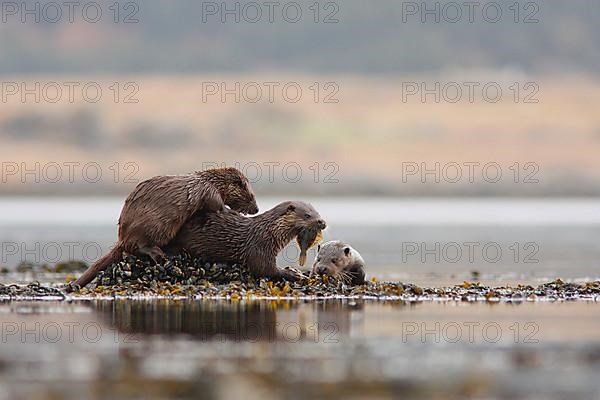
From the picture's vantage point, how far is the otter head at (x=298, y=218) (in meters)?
15.2

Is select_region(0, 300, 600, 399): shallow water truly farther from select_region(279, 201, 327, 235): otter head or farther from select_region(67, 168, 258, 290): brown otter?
select_region(279, 201, 327, 235): otter head

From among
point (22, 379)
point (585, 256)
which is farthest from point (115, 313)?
point (585, 256)

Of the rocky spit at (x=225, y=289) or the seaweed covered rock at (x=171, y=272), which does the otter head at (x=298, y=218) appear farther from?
the seaweed covered rock at (x=171, y=272)

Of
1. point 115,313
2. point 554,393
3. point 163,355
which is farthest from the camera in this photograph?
point 115,313

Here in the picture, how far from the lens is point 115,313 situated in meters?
12.2

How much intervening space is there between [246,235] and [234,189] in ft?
2.48

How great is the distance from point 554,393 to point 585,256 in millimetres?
18581

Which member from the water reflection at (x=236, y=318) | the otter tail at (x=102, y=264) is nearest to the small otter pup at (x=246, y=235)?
the otter tail at (x=102, y=264)

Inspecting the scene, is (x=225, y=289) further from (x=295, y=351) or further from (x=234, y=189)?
(x=295, y=351)

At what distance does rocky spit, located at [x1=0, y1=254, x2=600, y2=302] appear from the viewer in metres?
14.4

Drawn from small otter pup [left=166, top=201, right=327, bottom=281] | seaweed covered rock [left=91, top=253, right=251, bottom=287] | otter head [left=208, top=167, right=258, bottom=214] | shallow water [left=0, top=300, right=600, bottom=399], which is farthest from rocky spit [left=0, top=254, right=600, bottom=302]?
Result: shallow water [left=0, top=300, right=600, bottom=399]

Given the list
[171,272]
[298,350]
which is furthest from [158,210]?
[298,350]

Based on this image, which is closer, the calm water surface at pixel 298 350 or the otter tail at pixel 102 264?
the calm water surface at pixel 298 350

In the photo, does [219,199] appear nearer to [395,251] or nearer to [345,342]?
[345,342]
